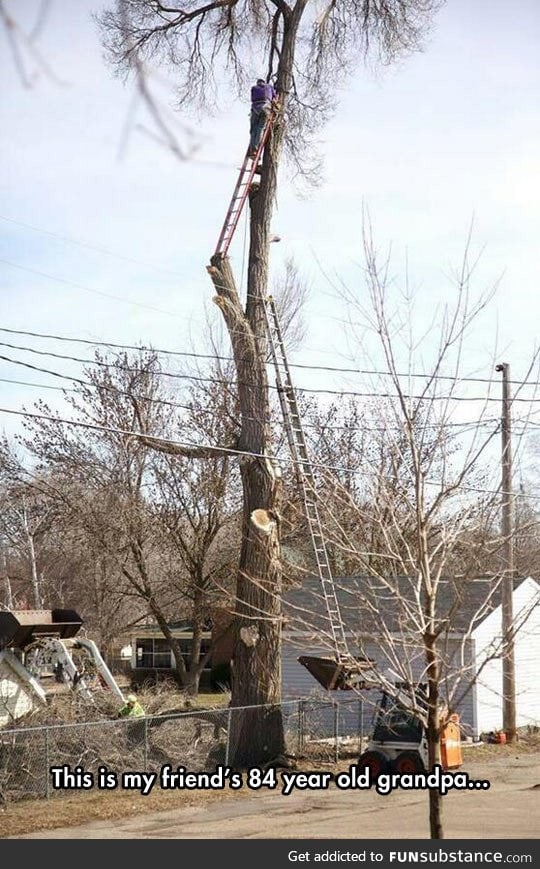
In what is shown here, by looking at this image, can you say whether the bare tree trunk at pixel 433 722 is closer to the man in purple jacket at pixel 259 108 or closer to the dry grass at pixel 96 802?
the dry grass at pixel 96 802

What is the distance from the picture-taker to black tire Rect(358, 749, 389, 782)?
18641mm

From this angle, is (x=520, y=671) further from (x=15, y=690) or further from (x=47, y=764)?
(x=47, y=764)

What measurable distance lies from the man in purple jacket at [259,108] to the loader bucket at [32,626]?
8606mm

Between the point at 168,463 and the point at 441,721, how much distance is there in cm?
2291

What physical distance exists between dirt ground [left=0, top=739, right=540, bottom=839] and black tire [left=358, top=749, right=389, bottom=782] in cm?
56

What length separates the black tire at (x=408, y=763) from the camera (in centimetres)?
1847

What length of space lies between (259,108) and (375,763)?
36.9 ft

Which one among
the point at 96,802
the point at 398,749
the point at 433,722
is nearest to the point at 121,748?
the point at 96,802

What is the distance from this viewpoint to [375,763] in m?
18.7

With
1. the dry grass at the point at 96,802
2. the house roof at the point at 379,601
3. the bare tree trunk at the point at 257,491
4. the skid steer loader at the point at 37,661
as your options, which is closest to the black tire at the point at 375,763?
the dry grass at the point at 96,802

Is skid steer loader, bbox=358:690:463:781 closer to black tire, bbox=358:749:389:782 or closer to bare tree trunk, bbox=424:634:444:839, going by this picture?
black tire, bbox=358:749:389:782

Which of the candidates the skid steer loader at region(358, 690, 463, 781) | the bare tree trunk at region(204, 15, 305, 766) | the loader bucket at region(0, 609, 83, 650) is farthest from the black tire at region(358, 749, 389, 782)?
the loader bucket at region(0, 609, 83, 650)

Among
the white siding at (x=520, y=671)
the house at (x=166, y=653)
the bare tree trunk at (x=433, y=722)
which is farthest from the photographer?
the house at (x=166, y=653)

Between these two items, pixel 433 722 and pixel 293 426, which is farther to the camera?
pixel 293 426
